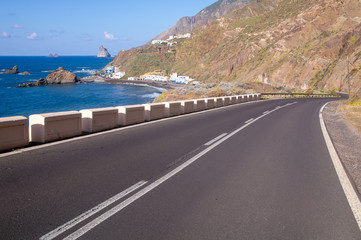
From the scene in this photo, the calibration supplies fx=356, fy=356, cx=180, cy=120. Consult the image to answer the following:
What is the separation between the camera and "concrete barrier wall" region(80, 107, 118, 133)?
11734 millimetres

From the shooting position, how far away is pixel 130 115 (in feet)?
47.4

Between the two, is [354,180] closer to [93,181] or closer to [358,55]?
[93,181]

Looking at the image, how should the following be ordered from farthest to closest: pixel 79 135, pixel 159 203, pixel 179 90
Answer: pixel 179 90 → pixel 79 135 → pixel 159 203

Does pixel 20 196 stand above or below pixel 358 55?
below

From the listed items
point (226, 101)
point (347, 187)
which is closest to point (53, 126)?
point (347, 187)

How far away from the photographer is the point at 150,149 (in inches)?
365

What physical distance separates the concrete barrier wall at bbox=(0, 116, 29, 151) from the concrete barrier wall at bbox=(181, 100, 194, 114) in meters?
12.5

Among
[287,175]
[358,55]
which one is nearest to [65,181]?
[287,175]

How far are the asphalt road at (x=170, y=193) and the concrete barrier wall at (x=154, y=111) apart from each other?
6317 mm

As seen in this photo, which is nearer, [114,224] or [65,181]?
[114,224]

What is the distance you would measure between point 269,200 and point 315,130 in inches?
390

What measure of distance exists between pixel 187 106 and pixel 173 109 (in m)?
2.36

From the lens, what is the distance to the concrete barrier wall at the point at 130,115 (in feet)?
45.6

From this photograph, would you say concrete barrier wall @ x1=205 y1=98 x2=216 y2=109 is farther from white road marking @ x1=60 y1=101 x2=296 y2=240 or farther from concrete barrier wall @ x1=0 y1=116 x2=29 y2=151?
concrete barrier wall @ x1=0 y1=116 x2=29 y2=151
